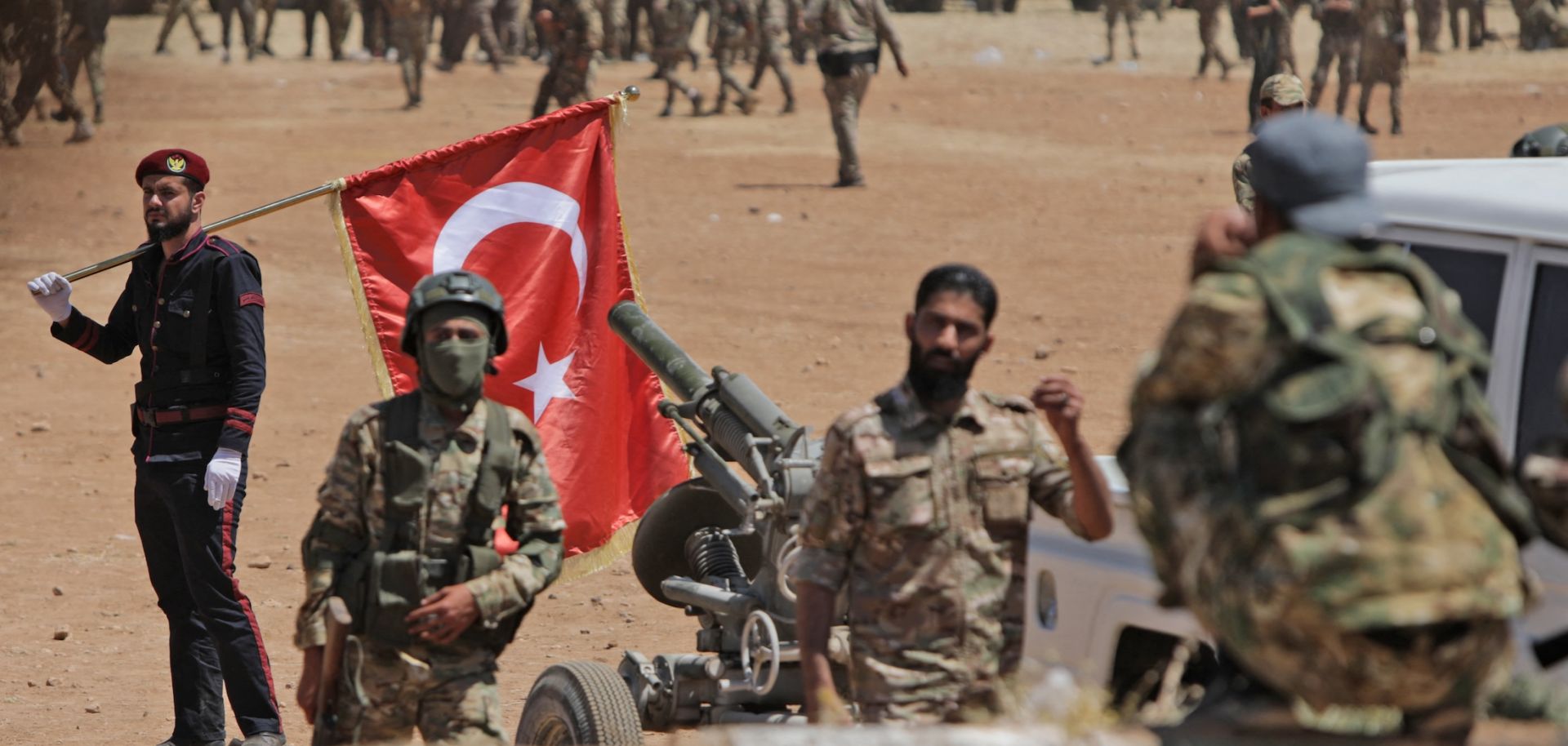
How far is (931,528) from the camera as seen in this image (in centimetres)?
432

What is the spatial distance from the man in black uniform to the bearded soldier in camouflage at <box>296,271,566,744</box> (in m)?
1.97

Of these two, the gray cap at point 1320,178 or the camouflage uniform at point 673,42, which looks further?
the camouflage uniform at point 673,42

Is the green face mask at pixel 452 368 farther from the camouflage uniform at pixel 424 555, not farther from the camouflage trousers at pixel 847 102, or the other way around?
the camouflage trousers at pixel 847 102

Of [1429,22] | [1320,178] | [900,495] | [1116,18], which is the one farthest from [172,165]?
[1429,22]

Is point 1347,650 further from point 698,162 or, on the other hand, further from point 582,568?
point 698,162

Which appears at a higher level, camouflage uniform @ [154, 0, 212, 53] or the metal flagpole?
the metal flagpole

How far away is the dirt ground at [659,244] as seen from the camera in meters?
9.46

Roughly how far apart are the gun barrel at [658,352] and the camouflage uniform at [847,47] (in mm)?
11966

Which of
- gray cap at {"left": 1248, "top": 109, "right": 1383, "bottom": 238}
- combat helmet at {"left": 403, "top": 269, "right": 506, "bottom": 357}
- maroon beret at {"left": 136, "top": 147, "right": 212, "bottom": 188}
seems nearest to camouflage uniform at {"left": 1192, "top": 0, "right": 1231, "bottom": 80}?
maroon beret at {"left": 136, "top": 147, "right": 212, "bottom": 188}

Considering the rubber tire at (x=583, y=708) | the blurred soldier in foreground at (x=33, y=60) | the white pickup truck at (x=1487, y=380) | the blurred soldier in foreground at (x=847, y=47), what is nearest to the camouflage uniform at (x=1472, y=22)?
the blurred soldier in foreground at (x=847, y=47)

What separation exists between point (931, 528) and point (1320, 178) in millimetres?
1493

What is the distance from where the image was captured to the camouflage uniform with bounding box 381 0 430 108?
26938 millimetres

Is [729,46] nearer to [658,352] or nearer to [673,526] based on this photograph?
[658,352]

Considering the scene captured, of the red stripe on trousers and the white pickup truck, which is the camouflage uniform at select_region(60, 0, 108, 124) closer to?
the red stripe on trousers
